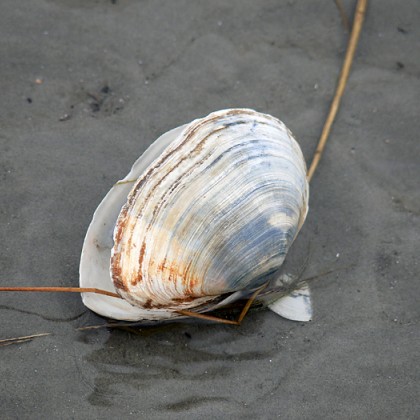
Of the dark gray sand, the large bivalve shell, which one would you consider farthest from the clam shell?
the dark gray sand

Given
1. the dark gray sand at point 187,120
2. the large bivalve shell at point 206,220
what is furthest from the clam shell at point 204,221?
the dark gray sand at point 187,120

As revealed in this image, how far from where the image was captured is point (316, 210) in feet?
9.59

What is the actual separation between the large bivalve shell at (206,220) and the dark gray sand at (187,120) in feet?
1.05

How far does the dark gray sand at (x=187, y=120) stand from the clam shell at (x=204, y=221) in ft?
1.04

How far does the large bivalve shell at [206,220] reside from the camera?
92.5 inches

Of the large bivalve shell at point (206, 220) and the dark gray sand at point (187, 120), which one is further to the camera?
the dark gray sand at point (187, 120)

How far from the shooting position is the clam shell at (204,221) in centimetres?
235

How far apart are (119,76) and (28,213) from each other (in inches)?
31.8

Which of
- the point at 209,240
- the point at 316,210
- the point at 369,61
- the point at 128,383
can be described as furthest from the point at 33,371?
the point at 369,61

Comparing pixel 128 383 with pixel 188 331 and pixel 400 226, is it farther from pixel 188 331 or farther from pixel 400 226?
pixel 400 226

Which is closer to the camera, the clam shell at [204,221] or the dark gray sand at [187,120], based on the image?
the clam shell at [204,221]

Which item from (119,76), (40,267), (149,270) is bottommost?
(40,267)

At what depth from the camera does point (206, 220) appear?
2350 millimetres

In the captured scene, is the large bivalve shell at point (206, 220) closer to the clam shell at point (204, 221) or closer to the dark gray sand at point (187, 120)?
the clam shell at point (204, 221)
